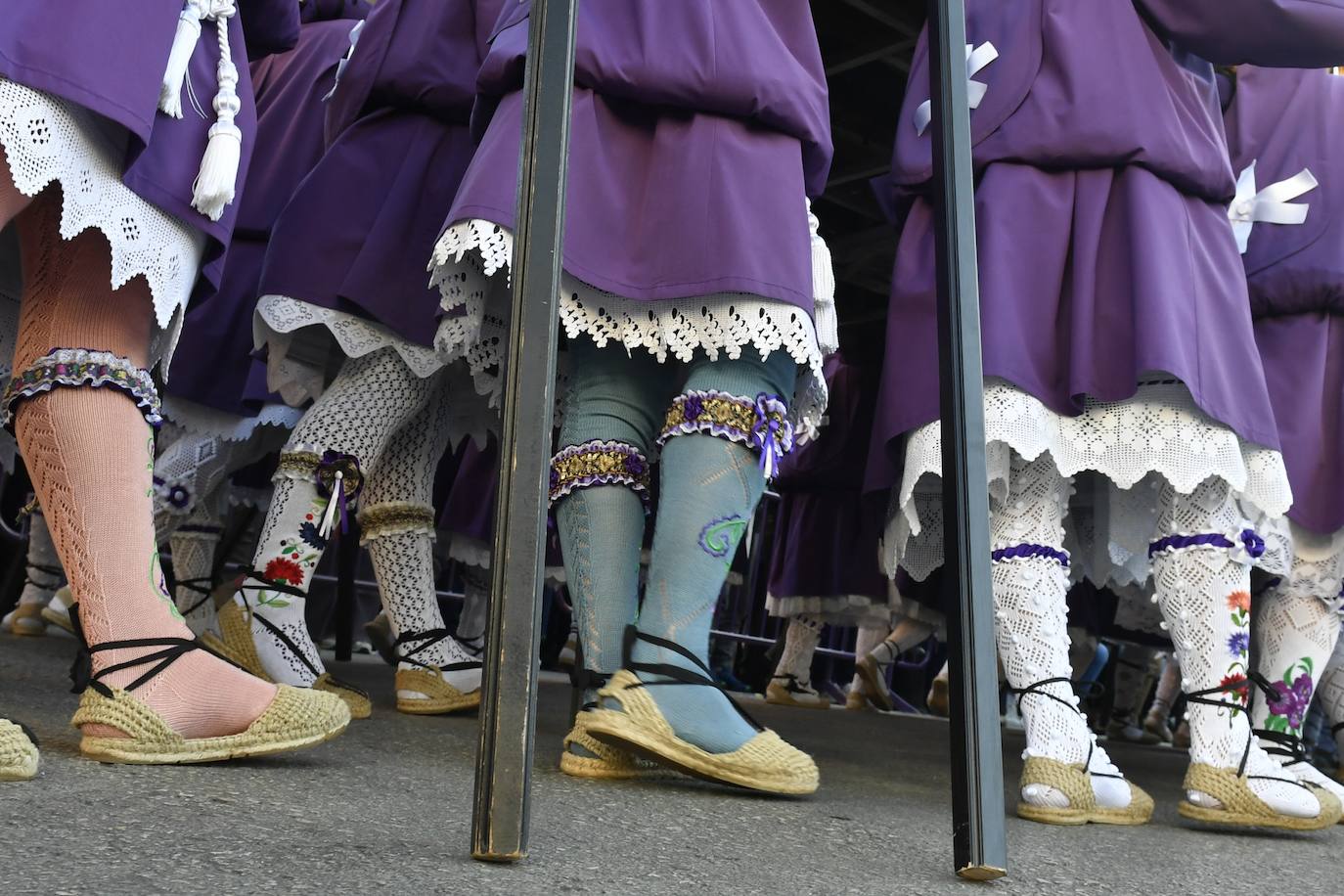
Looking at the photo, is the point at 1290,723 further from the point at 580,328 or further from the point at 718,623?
the point at 718,623

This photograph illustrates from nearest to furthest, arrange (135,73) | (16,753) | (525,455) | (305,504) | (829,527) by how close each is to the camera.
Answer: (525,455) → (16,753) → (135,73) → (305,504) → (829,527)

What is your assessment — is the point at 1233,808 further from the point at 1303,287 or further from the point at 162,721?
the point at 162,721

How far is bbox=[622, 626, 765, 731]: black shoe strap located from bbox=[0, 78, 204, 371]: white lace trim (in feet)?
1.99

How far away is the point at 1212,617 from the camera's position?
63.9 inches

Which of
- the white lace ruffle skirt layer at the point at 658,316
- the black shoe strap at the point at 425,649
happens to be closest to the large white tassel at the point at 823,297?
the white lace ruffle skirt layer at the point at 658,316

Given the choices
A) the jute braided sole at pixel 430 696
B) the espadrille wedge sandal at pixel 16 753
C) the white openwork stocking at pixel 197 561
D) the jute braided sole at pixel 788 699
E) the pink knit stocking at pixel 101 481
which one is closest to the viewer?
the espadrille wedge sandal at pixel 16 753

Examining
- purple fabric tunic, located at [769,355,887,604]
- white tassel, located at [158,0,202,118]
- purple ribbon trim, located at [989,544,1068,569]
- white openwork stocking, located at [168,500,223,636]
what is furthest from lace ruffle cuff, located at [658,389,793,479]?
purple fabric tunic, located at [769,355,887,604]

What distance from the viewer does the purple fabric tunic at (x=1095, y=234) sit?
1623mm

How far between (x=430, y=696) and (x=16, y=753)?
940 mm

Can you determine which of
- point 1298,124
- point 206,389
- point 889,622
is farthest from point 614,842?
point 889,622

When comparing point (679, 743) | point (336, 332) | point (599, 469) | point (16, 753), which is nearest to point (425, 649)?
point (336, 332)

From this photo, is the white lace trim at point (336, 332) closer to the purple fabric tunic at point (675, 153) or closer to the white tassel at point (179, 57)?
the purple fabric tunic at point (675, 153)

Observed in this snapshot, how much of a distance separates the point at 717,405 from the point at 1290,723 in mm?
1159

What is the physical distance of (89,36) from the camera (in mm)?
1079
